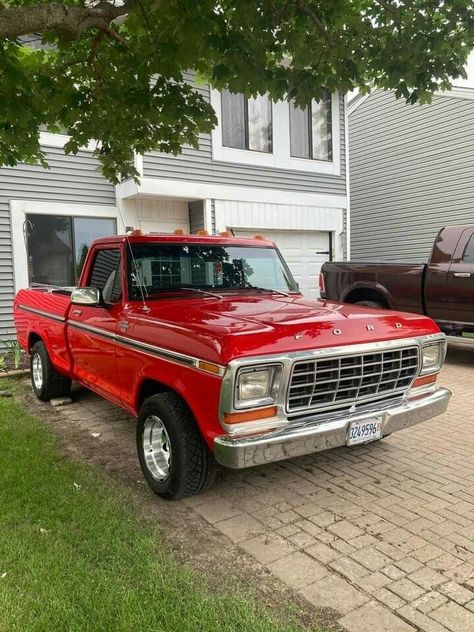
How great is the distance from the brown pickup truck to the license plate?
515cm

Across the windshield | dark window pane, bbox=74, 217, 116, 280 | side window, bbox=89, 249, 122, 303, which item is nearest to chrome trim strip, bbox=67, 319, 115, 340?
side window, bbox=89, 249, 122, 303

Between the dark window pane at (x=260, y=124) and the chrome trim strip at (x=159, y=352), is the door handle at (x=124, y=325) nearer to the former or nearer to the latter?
the chrome trim strip at (x=159, y=352)

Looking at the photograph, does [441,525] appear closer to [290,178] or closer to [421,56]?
[421,56]

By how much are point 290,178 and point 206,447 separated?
9.71 meters

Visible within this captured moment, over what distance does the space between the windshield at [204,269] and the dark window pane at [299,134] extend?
7.84 m

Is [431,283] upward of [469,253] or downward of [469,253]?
downward

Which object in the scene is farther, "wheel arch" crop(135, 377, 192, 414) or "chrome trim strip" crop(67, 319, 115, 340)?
"chrome trim strip" crop(67, 319, 115, 340)

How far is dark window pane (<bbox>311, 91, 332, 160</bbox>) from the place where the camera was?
42.1ft

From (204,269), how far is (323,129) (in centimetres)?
944

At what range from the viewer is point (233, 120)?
11.5 meters

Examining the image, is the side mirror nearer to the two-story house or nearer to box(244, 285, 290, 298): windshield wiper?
box(244, 285, 290, 298): windshield wiper

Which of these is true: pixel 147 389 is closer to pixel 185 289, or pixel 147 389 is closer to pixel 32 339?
pixel 185 289

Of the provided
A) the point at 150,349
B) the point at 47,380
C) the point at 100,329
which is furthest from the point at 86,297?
the point at 47,380

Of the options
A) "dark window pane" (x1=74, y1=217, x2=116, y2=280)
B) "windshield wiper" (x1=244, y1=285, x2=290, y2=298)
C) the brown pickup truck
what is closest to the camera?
"windshield wiper" (x1=244, y1=285, x2=290, y2=298)
